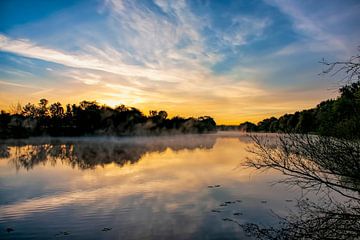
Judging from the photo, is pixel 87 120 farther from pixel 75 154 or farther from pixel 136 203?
pixel 136 203

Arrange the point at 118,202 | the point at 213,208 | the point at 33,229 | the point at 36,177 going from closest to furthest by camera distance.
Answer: the point at 33,229 < the point at 213,208 < the point at 118,202 < the point at 36,177

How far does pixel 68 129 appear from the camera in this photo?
299 ft

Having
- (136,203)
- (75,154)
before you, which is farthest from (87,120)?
(136,203)

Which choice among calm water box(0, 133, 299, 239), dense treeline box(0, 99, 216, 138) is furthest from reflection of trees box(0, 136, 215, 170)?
dense treeline box(0, 99, 216, 138)

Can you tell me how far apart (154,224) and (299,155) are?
4.69 meters

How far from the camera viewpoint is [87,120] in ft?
299

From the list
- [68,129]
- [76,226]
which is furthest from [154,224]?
[68,129]

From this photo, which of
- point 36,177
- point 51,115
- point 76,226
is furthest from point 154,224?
point 51,115

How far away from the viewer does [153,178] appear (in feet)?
56.5

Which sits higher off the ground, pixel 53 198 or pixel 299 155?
pixel 299 155

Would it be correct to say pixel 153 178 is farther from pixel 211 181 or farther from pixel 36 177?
pixel 36 177

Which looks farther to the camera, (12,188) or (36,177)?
(36,177)

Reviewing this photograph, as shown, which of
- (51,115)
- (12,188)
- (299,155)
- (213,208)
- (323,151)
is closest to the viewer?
(323,151)

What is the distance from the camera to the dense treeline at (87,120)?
291ft
